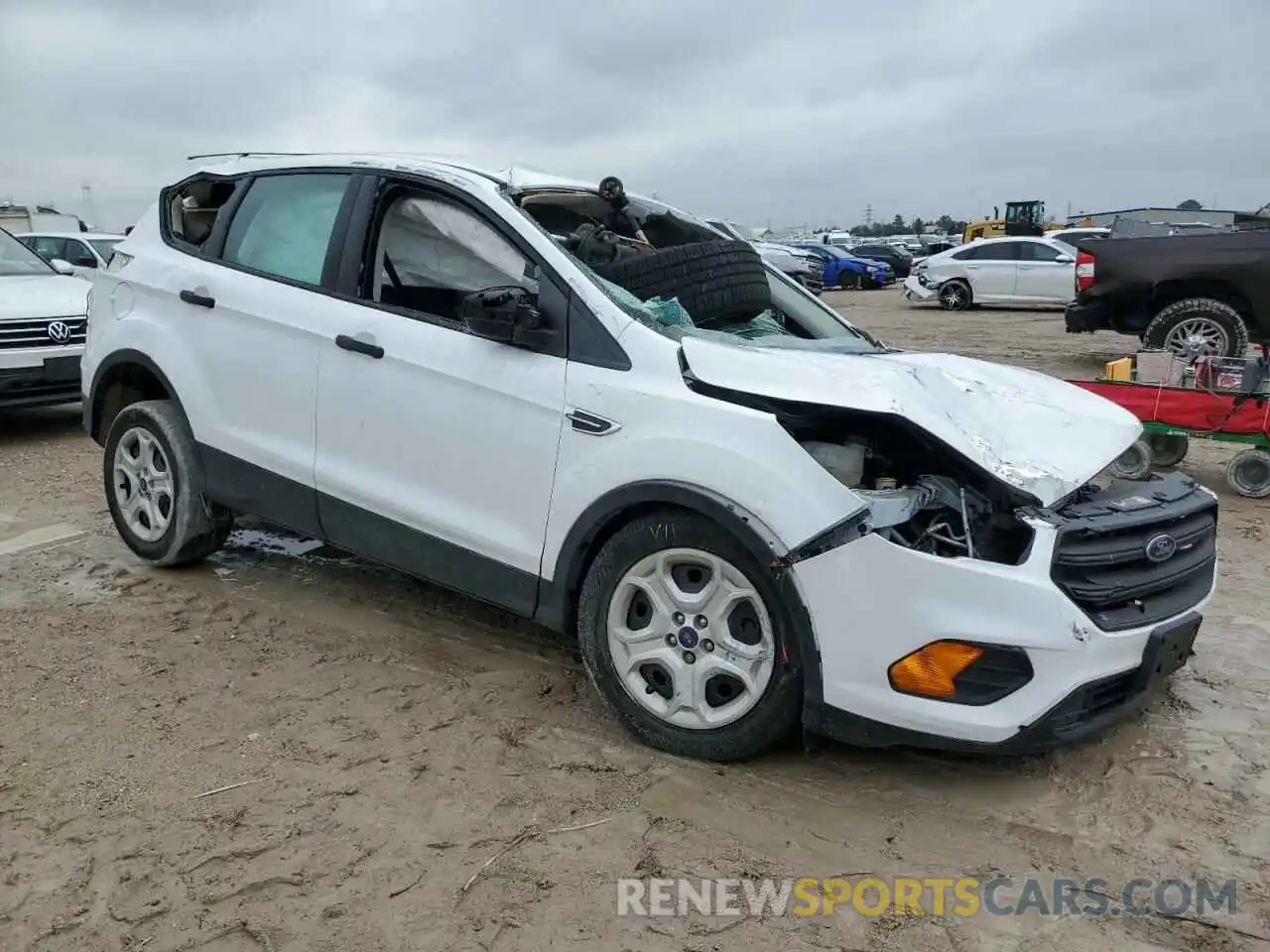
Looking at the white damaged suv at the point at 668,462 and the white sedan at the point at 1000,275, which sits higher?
the white sedan at the point at 1000,275

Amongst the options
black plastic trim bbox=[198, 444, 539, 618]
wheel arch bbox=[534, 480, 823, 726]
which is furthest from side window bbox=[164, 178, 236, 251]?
wheel arch bbox=[534, 480, 823, 726]

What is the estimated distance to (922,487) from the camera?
10.5 ft

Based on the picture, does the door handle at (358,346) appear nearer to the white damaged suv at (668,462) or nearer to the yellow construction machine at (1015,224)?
the white damaged suv at (668,462)

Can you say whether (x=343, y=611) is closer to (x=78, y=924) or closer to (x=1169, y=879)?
(x=78, y=924)

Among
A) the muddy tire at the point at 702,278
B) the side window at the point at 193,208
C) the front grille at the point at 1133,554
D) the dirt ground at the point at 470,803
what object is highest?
the side window at the point at 193,208

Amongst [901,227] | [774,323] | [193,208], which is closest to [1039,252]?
[774,323]

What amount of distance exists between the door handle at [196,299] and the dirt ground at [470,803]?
1.35m

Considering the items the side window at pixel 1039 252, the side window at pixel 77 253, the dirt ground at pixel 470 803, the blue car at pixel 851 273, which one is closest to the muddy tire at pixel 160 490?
the dirt ground at pixel 470 803

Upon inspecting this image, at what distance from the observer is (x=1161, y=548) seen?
3227 millimetres

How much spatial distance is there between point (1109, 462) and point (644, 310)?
5.24 ft

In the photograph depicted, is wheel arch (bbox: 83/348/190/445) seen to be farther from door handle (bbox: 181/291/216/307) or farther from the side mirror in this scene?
the side mirror

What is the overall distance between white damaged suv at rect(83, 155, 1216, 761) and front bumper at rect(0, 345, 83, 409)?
4.18 meters

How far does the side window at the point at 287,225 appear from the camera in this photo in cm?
432

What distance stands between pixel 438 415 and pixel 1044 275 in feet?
63.0
